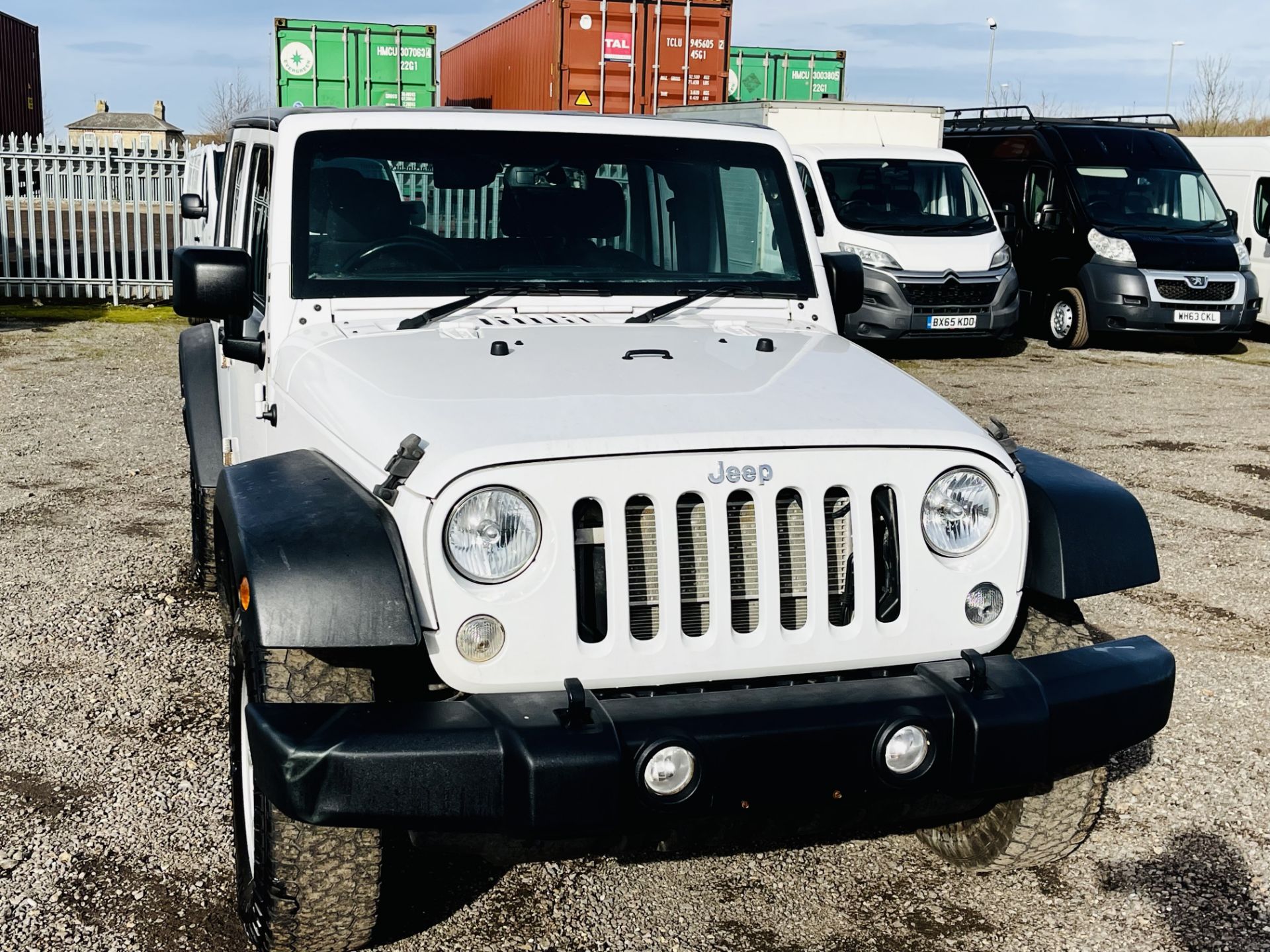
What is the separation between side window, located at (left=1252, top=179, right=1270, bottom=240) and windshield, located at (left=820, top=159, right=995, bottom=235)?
3893 mm

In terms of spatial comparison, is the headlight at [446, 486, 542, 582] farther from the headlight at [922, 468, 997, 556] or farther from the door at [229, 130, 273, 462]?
the door at [229, 130, 273, 462]

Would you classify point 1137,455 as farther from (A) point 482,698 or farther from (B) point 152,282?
(B) point 152,282

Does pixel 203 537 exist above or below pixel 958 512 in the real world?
below

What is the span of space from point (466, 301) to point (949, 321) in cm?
1070

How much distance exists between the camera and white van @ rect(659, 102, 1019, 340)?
45.8 ft

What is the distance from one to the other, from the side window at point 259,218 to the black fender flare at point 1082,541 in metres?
2.30

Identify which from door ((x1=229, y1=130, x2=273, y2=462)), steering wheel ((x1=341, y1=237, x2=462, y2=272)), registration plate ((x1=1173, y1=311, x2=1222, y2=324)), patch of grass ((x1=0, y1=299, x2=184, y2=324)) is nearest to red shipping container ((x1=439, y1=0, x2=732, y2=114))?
patch of grass ((x1=0, y1=299, x2=184, y2=324))

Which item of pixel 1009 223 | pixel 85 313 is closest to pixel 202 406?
pixel 85 313

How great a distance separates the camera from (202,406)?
17.9ft

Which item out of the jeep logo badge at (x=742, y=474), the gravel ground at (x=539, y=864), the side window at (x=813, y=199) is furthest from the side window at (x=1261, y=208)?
the jeep logo badge at (x=742, y=474)

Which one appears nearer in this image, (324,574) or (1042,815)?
(324,574)

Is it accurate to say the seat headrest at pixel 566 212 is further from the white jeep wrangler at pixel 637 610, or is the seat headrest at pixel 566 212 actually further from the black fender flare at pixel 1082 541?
the black fender flare at pixel 1082 541

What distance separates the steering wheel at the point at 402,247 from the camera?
4.07 m

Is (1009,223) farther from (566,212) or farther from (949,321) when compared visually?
(566,212)
